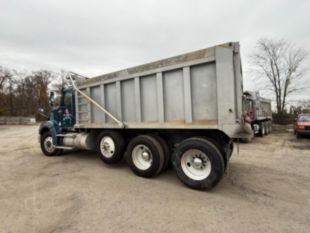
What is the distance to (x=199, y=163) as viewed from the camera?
3512mm

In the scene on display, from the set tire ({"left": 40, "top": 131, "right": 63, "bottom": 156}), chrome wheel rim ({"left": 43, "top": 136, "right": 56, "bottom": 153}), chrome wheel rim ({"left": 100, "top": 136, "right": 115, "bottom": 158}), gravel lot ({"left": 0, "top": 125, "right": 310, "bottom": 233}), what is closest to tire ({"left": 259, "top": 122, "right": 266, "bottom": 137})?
gravel lot ({"left": 0, "top": 125, "right": 310, "bottom": 233})

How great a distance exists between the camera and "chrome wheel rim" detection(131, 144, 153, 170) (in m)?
4.18

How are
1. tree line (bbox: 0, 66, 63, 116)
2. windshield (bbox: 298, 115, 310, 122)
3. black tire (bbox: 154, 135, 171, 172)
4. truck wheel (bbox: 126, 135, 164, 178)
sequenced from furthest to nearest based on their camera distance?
tree line (bbox: 0, 66, 63, 116) < windshield (bbox: 298, 115, 310, 122) < black tire (bbox: 154, 135, 171, 172) < truck wheel (bbox: 126, 135, 164, 178)

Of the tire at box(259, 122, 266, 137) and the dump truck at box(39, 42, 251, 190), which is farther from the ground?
the dump truck at box(39, 42, 251, 190)

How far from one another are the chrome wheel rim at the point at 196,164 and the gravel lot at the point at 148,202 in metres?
0.33

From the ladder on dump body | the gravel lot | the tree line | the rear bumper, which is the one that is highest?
the tree line

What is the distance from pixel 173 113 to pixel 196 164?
1161 millimetres

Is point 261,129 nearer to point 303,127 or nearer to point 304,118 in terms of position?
point 303,127

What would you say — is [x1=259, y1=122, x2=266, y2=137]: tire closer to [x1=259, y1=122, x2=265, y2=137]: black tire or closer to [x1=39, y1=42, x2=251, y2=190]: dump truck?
[x1=259, y1=122, x2=265, y2=137]: black tire

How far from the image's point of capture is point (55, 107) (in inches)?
256

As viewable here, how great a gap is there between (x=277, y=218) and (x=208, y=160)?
4.22 ft

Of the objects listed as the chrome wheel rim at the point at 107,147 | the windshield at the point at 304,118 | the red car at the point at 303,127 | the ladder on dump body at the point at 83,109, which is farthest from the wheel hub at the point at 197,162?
the windshield at the point at 304,118

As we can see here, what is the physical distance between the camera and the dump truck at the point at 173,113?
A: 3229 millimetres

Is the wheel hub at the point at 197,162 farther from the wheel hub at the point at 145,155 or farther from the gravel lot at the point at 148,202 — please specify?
the wheel hub at the point at 145,155
